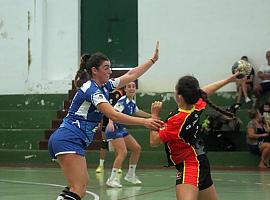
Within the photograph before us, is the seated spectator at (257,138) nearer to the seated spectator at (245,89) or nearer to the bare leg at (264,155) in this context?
the bare leg at (264,155)

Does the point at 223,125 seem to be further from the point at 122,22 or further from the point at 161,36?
the point at 122,22

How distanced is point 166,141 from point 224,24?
13.0 m

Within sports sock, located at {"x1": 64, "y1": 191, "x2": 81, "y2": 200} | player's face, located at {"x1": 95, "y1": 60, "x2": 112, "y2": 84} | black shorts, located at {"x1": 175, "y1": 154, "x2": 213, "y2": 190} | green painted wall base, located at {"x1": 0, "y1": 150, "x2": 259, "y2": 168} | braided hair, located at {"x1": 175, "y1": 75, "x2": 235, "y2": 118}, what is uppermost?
player's face, located at {"x1": 95, "y1": 60, "x2": 112, "y2": 84}

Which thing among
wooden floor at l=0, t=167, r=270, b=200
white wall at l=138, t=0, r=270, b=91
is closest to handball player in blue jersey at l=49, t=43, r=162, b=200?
wooden floor at l=0, t=167, r=270, b=200

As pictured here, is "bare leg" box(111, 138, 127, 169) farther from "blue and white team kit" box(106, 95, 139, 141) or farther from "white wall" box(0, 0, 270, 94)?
"white wall" box(0, 0, 270, 94)

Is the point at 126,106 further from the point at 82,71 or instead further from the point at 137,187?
the point at 82,71

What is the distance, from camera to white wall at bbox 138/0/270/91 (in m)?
17.8

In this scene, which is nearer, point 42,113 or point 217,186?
point 217,186

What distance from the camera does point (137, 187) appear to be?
34.5 ft

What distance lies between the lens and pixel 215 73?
1805cm

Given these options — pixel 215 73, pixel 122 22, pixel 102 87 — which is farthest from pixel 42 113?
pixel 102 87

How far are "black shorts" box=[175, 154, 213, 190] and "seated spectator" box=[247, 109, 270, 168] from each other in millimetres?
8745

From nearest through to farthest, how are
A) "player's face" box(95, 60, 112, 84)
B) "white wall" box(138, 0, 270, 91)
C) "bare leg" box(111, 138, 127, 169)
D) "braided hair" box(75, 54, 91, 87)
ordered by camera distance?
"player's face" box(95, 60, 112, 84), "braided hair" box(75, 54, 91, 87), "bare leg" box(111, 138, 127, 169), "white wall" box(138, 0, 270, 91)

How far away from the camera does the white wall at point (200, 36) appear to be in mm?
17844
